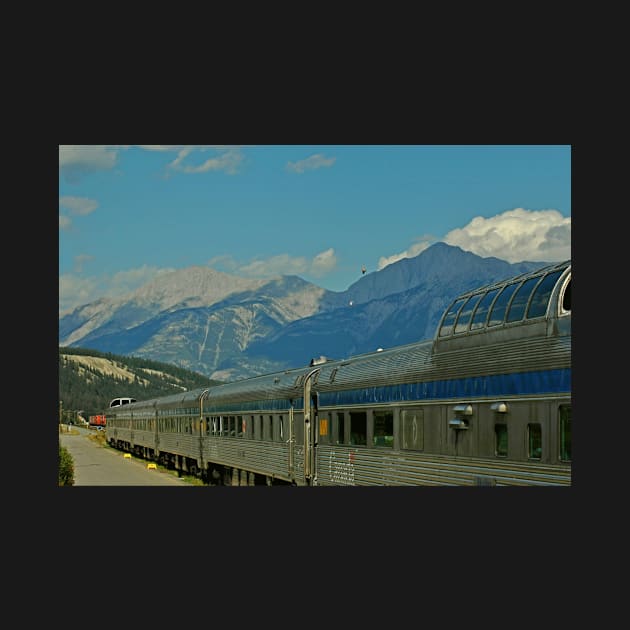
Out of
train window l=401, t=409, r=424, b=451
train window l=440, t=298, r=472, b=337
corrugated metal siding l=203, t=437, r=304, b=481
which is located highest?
train window l=440, t=298, r=472, b=337

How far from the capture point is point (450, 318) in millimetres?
16984

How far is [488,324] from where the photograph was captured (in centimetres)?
1519

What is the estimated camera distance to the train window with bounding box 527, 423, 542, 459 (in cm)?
1316

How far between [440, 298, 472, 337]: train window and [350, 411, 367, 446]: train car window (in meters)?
4.45

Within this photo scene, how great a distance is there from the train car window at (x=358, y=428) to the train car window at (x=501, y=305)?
643 cm

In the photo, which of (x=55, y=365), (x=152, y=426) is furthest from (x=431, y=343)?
(x=152, y=426)

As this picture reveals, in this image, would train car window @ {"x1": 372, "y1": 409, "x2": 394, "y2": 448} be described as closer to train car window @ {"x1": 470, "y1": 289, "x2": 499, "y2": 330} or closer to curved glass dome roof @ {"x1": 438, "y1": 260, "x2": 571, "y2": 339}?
curved glass dome roof @ {"x1": 438, "y1": 260, "x2": 571, "y2": 339}

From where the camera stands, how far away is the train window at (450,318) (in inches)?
662

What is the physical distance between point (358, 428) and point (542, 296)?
852cm

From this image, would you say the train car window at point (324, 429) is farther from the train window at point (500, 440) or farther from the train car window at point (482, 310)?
the train window at point (500, 440)

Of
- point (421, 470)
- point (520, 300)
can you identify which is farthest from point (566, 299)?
point (421, 470)

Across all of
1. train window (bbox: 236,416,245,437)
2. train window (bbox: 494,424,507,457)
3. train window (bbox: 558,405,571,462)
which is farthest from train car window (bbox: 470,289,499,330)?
train window (bbox: 236,416,245,437)

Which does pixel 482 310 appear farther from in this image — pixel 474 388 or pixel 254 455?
pixel 254 455

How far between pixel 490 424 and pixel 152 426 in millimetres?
46049
